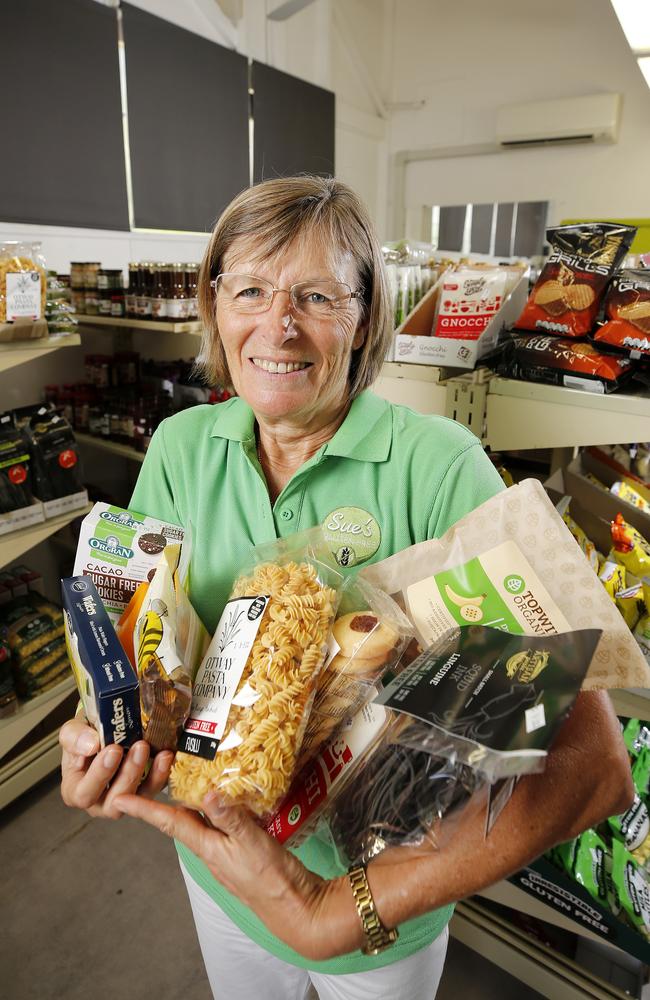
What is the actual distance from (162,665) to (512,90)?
229 inches

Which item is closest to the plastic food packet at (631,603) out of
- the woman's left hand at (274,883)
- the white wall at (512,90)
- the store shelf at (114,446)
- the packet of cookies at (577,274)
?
the packet of cookies at (577,274)

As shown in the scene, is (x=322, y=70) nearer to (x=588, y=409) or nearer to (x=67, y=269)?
(x=67, y=269)

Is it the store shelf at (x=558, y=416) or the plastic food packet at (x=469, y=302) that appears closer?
the store shelf at (x=558, y=416)

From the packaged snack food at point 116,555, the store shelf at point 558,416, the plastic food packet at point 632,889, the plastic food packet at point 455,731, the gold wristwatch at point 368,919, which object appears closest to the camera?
the plastic food packet at point 455,731

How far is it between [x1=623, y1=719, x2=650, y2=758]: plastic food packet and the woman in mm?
748

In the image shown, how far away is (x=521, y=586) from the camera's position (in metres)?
0.69

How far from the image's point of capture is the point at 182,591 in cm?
80

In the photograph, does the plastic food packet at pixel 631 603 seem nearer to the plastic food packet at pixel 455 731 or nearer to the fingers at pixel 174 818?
the plastic food packet at pixel 455 731

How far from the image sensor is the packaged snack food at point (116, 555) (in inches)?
32.5

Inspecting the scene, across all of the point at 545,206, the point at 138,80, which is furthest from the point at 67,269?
the point at 545,206

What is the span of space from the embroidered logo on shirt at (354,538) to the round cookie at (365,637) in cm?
25

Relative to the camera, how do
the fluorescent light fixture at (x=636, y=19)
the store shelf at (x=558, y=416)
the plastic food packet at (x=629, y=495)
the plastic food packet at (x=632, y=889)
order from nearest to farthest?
the plastic food packet at (x=632, y=889) < the store shelf at (x=558, y=416) < the plastic food packet at (x=629, y=495) < the fluorescent light fixture at (x=636, y=19)

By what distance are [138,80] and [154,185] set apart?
20.8 inches

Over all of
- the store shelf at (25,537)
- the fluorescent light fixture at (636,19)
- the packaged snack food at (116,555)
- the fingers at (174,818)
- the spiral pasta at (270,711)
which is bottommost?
the store shelf at (25,537)
